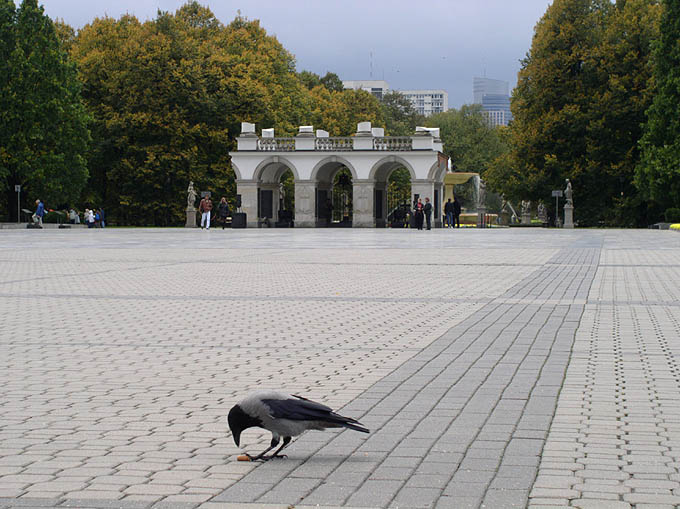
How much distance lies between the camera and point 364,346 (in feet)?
29.1

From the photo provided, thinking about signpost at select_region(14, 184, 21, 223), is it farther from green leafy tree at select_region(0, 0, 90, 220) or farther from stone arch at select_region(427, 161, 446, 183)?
stone arch at select_region(427, 161, 446, 183)

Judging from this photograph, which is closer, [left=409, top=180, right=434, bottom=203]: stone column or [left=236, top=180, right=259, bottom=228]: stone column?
[left=409, top=180, right=434, bottom=203]: stone column

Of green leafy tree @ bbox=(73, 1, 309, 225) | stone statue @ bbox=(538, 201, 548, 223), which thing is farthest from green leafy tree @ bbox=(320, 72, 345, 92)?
green leafy tree @ bbox=(73, 1, 309, 225)

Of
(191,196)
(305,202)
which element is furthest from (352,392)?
(191,196)

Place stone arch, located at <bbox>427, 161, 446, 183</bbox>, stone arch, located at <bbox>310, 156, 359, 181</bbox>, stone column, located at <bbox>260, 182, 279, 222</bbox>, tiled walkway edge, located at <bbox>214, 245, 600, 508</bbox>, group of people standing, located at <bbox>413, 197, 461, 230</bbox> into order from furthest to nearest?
stone column, located at <bbox>260, 182, 279, 222</bbox> < stone arch, located at <bbox>310, 156, 359, 181</bbox> < stone arch, located at <bbox>427, 161, 446, 183</bbox> < group of people standing, located at <bbox>413, 197, 461, 230</bbox> < tiled walkway edge, located at <bbox>214, 245, 600, 508</bbox>

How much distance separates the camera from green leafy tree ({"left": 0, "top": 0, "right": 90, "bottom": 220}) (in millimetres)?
57406

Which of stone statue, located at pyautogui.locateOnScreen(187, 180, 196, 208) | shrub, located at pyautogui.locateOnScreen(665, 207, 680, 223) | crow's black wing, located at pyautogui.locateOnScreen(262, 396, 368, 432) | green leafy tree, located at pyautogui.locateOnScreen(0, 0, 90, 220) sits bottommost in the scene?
crow's black wing, located at pyautogui.locateOnScreen(262, 396, 368, 432)

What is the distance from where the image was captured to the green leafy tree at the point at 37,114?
2260 inches

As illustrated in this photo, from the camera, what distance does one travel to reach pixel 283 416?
4.68 m

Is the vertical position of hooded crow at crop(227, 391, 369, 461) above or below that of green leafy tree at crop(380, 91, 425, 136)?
below

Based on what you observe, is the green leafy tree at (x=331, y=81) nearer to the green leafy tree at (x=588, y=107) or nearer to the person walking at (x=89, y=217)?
the green leafy tree at (x=588, y=107)

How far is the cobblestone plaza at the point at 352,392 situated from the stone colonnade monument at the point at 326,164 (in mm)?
43768

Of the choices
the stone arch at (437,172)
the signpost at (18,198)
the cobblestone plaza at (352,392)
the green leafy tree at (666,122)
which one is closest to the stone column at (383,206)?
the stone arch at (437,172)

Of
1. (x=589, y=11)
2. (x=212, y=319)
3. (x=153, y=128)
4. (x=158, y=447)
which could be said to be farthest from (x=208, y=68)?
(x=158, y=447)
